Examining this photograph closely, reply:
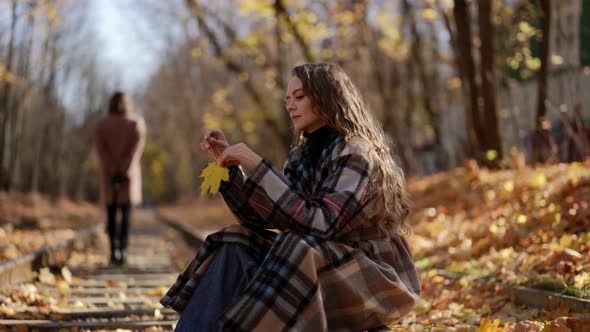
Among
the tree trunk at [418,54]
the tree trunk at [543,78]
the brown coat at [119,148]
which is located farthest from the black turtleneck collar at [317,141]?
the tree trunk at [418,54]

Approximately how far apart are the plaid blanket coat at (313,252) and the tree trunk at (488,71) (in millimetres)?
8169

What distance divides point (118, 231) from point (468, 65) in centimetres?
586

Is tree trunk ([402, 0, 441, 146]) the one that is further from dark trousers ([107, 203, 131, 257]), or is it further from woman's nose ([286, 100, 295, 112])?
woman's nose ([286, 100, 295, 112])

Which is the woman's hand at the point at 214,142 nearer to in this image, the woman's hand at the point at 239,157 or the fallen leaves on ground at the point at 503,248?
the woman's hand at the point at 239,157

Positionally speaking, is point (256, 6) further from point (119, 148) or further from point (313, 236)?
point (313, 236)

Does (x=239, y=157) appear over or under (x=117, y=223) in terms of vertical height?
over

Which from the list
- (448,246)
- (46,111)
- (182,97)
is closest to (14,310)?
(448,246)

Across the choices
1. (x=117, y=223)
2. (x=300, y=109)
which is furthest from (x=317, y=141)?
(x=117, y=223)

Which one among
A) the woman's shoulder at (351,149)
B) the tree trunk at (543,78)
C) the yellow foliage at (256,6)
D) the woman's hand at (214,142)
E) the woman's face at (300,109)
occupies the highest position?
the yellow foliage at (256,6)

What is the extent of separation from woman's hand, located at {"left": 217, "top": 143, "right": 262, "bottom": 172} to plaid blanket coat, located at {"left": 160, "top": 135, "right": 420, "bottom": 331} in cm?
3

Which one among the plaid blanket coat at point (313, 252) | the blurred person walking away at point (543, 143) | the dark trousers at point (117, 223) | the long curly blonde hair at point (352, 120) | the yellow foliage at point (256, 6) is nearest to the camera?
the plaid blanket coat at point (313, 252)

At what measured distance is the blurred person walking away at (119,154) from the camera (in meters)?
8.45

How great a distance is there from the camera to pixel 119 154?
8.58m

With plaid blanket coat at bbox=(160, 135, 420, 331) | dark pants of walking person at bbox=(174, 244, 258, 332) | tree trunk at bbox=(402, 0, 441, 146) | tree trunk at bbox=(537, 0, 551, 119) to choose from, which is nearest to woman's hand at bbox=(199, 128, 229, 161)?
plaid blanket coat at bbox=(160, 135, 420, 331)
